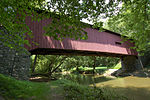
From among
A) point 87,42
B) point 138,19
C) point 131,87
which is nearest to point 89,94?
point 131,87

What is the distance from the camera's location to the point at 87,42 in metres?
9.83

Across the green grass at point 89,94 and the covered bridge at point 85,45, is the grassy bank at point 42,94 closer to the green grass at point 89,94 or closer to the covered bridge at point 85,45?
the green grass at point 89,94

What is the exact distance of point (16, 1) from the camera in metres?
2.65

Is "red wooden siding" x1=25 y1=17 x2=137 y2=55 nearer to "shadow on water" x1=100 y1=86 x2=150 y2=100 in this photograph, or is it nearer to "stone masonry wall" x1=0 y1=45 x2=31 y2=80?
"stone masonry wall" x1=0 y1=45 x2=31 y2=80

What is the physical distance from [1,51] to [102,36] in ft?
31.9

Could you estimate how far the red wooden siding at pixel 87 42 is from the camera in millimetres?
7267

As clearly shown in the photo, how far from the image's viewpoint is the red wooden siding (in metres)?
7.27

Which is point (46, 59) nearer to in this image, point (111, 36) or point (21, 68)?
point (21, 68)

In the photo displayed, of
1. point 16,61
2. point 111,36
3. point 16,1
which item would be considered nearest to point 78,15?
point 16,1

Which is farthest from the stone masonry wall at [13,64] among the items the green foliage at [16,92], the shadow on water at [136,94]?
the shadow on water at [136,94]

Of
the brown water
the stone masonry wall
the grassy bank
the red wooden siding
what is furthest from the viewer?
the red wooden siding

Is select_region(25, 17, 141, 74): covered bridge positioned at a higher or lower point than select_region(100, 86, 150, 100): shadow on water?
higher

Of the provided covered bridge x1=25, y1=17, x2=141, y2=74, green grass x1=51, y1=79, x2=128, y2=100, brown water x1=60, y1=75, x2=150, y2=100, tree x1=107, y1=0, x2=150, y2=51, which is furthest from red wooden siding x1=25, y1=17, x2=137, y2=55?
green grass x1=51, y1=79, x2=128, y2=100

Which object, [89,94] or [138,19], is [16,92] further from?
[138,19]
